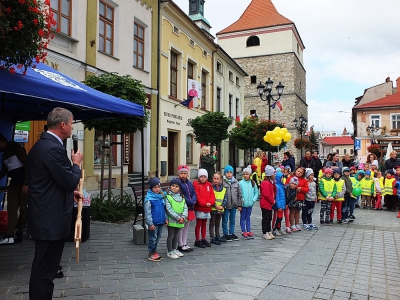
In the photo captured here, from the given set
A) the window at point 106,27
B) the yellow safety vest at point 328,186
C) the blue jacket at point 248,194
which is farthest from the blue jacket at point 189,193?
the window at point 106,27

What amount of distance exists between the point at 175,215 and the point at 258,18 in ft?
155

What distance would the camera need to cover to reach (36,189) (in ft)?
9.86

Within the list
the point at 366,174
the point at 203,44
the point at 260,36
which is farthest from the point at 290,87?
the point at 366,174

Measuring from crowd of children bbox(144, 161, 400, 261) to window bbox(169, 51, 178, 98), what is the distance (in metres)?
11.4

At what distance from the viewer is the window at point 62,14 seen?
442 inches

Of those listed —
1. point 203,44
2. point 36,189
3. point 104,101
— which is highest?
point 203,44

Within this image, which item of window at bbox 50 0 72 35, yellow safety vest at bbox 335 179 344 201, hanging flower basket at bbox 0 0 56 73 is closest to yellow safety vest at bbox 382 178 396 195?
yellow safety vest at bbox 335 179 344 201

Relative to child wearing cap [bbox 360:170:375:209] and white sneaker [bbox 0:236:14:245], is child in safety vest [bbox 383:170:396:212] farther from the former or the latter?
white sneaker [bbox 0:236:14:245]

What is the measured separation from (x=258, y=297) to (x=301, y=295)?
512mm

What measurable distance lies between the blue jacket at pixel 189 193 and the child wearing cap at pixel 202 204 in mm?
230

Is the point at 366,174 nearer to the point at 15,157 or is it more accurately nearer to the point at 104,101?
the point at 104,101

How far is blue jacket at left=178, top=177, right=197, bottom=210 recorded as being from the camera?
575cm

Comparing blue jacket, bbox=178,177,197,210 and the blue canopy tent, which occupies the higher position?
the blue canopy tent

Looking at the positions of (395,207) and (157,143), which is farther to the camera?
(157,143)
